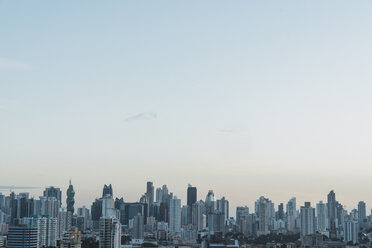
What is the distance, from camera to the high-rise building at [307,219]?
64.8 metres

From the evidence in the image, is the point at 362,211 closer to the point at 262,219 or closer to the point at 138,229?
the point at 262,219

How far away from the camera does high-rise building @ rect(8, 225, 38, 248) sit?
35.0 meters

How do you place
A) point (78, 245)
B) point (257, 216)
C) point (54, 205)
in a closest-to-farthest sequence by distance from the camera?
point (78, 245) → point (54, 205) → point (257, 216)

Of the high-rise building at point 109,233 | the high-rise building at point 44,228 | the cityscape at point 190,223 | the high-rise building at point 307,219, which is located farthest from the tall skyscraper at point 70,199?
the high-rise building at point 109,233

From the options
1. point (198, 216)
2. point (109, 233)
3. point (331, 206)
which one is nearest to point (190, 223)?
point (198, 216)

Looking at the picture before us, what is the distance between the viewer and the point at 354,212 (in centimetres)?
7750

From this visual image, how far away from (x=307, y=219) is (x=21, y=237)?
125 feet

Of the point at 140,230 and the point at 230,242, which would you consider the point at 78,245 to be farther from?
the point at 140,230

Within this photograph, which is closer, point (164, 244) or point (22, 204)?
point (164, 244)

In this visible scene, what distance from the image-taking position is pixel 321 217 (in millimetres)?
70688

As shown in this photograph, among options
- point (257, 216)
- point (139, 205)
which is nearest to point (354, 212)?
point (257, 216)

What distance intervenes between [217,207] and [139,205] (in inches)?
377

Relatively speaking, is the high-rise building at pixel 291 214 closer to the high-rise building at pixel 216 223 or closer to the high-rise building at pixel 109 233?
the high-rise building at pixel 216 223

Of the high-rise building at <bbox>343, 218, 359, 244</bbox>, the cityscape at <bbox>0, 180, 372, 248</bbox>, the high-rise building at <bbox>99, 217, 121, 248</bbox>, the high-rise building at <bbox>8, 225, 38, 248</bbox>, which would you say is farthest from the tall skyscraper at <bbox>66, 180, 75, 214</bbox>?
the high-rise building at <bbox>99, 217, 121, 248</bbox>
